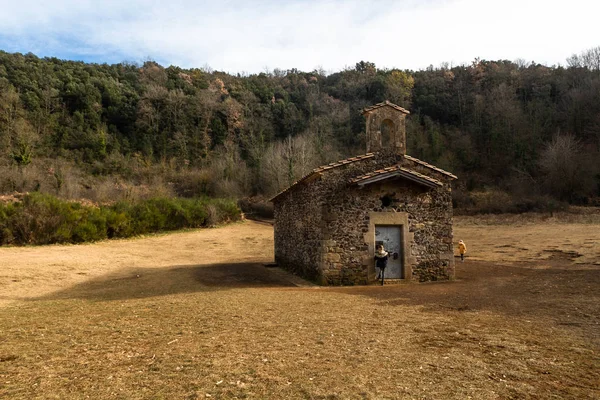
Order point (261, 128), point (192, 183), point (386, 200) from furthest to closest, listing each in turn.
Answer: point (261, 128) → point (192, 183) → point (386, 200)

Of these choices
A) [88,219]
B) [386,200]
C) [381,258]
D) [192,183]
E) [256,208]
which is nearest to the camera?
[381,258]

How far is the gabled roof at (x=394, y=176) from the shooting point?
12.8 m

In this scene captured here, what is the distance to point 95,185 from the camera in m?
41.5

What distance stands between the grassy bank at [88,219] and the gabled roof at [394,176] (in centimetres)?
1940

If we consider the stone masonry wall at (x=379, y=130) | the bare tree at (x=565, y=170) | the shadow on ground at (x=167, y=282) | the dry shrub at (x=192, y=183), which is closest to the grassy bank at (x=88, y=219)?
the shadow on ground at (x=167, y=282)

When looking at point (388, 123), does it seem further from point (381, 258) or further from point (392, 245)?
point (381, 258)

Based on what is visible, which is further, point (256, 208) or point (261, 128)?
point (261, 128)

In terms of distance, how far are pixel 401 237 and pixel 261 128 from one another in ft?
156

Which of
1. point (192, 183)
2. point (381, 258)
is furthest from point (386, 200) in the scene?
point (192, 183)

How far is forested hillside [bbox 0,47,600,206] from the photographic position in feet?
135

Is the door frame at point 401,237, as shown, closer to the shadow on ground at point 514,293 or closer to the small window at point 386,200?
the small window at point 386,200

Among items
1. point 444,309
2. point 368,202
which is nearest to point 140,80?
point 368,202

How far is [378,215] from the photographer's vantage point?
44.0 feet

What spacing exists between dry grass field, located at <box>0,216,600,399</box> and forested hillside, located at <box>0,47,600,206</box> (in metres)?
26.8
